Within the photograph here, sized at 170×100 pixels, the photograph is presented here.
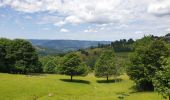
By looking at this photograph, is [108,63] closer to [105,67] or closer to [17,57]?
[105,67]

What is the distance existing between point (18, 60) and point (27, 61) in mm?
3856

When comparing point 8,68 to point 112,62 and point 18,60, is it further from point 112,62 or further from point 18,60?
point 112,62

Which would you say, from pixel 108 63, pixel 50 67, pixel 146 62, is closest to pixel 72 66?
Result: pixel 108 63

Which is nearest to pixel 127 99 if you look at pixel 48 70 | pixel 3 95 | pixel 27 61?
pixel 3 95

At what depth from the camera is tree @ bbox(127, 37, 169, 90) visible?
3546 inches

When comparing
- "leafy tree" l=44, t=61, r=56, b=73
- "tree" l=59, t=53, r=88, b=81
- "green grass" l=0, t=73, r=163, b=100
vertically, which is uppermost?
"tree" l=59, t=53, r=88, b=81

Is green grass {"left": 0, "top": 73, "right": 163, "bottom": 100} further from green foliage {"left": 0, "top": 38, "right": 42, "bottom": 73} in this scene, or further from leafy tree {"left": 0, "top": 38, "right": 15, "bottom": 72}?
leafy tree {"left": 0, "top": 38, "right": 15, "bottom": 72}

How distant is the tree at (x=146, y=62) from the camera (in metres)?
90.1

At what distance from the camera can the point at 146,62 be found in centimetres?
9206

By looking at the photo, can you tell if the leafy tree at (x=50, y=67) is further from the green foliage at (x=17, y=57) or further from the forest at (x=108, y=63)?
the green foliage at (x=17, y=57)

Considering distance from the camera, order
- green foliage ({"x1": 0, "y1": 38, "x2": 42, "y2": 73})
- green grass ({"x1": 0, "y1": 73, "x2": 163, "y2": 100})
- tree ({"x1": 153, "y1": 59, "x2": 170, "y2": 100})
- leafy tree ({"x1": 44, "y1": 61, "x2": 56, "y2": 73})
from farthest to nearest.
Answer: leafy tree ({"x1": 44, "y1": 61, "x2": 56, "y2": 73})
green foliage ({"x1": 0, "y1": 38, "x2": 42, "y2": 73})
green grass ({"x1": 0, "y1": 73, "x2": 163, "y2": 100})
tree ({"x1": 153, "y1": 59, "x2": 170, "y2": 100})

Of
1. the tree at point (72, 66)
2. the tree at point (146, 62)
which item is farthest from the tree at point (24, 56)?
the tree at point (146, 62)

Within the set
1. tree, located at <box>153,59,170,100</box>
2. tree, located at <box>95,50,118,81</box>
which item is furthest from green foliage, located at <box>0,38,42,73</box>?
tree, located at <box>153,59,170,100</box>

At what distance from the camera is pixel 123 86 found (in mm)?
106125
